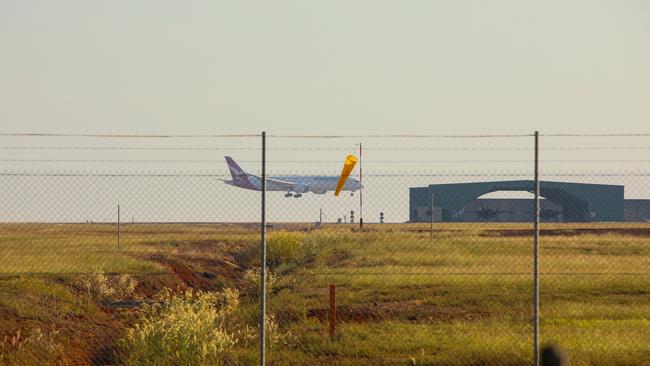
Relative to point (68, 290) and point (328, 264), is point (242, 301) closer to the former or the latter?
point (68, 290)

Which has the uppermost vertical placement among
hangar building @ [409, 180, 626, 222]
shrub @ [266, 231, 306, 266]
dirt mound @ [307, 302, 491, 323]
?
hangar building @ [409, 180, 626, 222]

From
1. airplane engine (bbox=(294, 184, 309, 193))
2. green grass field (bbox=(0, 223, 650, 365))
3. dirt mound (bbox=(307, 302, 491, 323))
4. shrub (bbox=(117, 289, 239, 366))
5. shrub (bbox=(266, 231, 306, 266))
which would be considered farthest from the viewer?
airplane engine (bbox=(294, 184, 309, 193))

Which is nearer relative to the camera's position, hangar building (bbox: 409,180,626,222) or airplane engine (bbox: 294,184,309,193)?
hangar building (bbox: 409,180,626,222)

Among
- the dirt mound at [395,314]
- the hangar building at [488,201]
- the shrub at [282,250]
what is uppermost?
the hangar building at [488,201]

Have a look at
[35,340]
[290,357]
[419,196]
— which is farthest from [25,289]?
[419,196]

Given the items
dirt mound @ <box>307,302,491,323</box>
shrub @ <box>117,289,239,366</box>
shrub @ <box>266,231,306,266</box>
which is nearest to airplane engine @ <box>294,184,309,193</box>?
shrub @ <box>266,231,306,266</box>

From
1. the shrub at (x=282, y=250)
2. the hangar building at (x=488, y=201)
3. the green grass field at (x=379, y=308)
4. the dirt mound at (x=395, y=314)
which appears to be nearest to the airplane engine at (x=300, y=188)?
the hangar building at (x=488, y=201)

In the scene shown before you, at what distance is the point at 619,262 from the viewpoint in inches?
1708

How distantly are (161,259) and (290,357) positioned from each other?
26193 mm

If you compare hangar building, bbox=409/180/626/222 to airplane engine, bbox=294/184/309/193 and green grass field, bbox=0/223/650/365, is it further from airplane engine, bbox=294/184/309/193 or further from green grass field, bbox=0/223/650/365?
green grass field, bbox=0/223/650/365

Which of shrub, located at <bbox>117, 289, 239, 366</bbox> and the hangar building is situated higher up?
the hangar building

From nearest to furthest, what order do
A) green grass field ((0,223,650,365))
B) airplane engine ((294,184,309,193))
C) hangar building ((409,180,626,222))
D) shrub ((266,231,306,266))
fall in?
green grass field ((0,223,650,365)), shrub ((266,231,306,266)), hangar building ((409,180,626,222)), airplane engine ((294,184,309,193))

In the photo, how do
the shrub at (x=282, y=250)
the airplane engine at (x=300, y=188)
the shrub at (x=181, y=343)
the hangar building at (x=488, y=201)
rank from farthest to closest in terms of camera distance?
the airplane engine at (x=300, y=188) → the hangar building at (x=488, y=201) → the shrub at (x=282, y=250) → the shrub at (x=181, y=343)

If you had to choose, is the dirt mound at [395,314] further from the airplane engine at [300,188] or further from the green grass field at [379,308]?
the airplane engine at [300,188]
